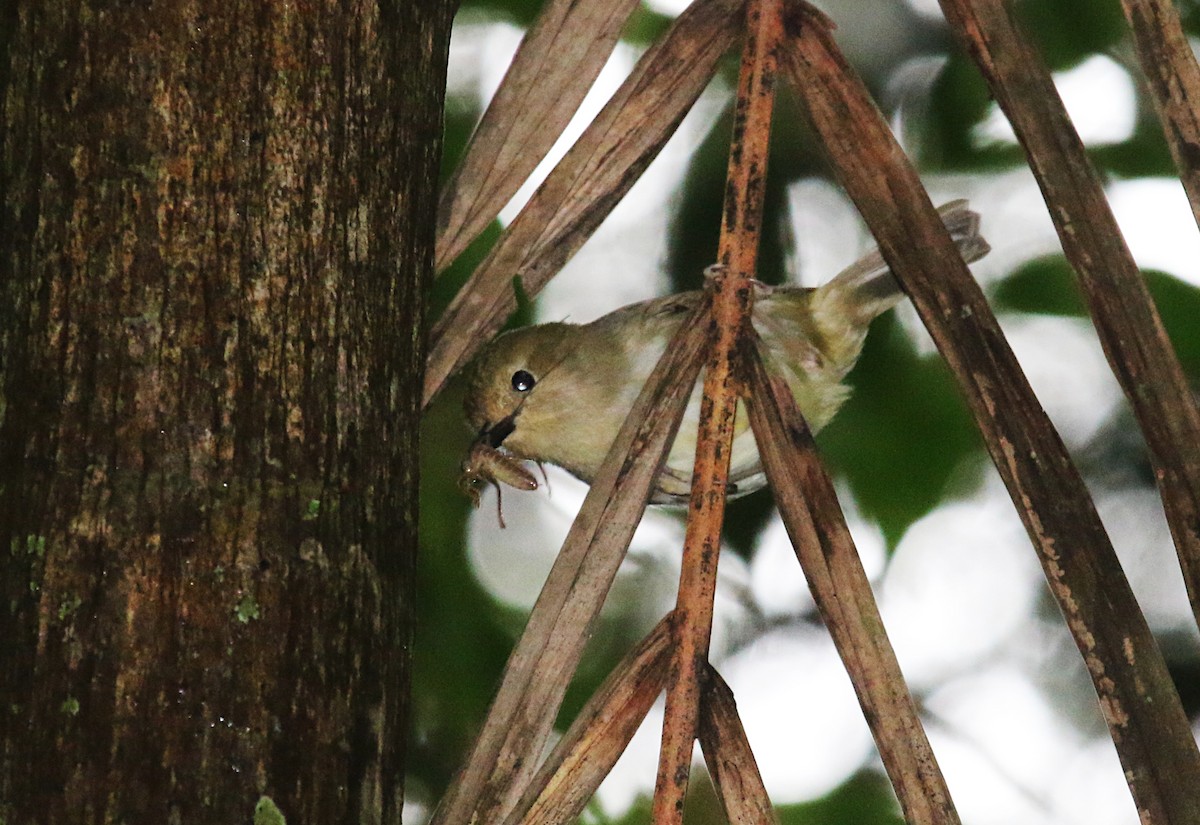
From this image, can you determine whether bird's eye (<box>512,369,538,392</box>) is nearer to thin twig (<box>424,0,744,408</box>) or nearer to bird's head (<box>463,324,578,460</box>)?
bird's head (<box>463,324,578,460</box>)

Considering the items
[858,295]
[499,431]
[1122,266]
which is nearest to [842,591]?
[1122,266]

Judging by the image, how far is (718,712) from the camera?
135 cm

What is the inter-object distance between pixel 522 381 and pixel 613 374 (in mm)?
166

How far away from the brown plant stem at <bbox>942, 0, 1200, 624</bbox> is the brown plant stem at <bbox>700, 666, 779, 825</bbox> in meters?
0.47

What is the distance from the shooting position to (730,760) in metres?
1.33

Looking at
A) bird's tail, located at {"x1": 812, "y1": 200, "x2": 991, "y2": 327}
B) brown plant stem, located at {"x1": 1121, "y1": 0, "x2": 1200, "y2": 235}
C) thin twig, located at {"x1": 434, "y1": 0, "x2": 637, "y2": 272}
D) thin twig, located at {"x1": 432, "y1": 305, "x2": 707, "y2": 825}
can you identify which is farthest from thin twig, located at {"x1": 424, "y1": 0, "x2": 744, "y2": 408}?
bird's tail, located at {"x1": 812, "y1": 200, "x2": 991, "y2": 327}

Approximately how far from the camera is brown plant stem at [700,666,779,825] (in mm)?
1311

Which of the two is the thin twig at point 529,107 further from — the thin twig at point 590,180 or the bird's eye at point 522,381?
the bird's eye at point 522,381

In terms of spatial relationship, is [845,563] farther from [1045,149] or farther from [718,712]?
[1045,149]

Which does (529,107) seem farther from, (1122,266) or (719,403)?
(1122,266)

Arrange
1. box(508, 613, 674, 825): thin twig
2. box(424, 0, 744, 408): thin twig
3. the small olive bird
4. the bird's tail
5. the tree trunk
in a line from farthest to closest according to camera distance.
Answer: the bird's tail < the small olive bird < box(424, 0, 744, 408): thin twig < box(508, 613, 674, 825): thin twig < the tree trunk

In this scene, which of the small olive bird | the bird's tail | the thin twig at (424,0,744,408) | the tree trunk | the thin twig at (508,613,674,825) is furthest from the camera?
the bird's tail

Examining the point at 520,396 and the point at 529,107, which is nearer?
the point at 529,107

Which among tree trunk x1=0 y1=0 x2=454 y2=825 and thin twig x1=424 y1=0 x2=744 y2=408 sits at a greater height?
thin twig x1=424 y1=0 x2=744 y2=408
